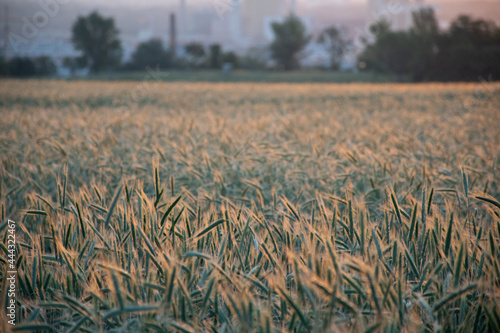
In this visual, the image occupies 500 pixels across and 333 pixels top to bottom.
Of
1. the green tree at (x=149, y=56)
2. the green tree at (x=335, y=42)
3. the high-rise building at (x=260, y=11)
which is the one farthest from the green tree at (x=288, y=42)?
the high-rise building at (x=260, y=11)

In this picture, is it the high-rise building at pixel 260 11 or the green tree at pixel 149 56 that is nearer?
the green tree at pixel 149 56

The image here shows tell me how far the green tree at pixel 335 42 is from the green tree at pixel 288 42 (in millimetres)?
8914

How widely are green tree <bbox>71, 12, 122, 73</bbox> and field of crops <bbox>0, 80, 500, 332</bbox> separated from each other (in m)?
55.2

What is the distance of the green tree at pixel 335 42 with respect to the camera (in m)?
73.3

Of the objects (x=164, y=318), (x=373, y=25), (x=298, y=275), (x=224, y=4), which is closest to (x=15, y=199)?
(x=164, y=318)

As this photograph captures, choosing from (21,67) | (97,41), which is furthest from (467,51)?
(97,41)

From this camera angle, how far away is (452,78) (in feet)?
115

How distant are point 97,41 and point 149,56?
1211 centimetres

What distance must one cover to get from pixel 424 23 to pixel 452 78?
54.9 ft

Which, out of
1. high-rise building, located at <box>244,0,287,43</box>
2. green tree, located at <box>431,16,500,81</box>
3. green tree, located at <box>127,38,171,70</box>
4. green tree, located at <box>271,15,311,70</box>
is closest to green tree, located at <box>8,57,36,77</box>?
green tree, located at <box>127,38,171,70</box>

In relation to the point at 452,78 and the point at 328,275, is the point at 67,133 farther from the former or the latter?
the point at 452,78

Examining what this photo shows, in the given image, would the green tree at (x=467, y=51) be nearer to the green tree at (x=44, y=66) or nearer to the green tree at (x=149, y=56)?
the green tree at (x=149, y=56)

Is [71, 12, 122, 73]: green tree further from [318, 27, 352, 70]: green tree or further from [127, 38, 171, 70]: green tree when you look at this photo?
[318, 27, 352, 70]: green tree

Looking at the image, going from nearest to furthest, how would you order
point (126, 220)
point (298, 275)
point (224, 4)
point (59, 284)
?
point (298, 275), point (59, 284), point (126, 220), point (224, 4)
